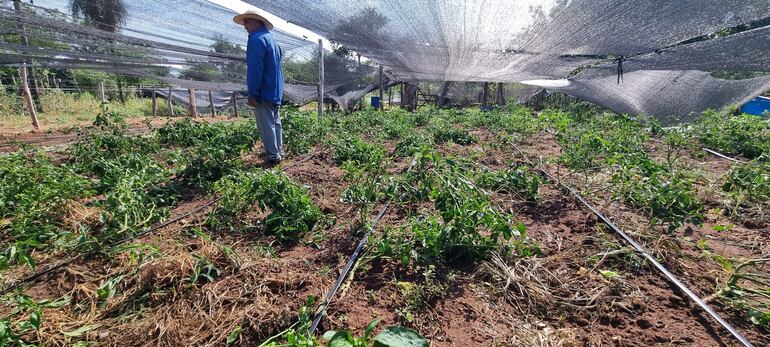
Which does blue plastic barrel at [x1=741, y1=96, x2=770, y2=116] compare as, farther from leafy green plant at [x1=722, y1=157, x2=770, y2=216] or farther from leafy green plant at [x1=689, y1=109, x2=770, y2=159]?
leafy green plant at [x1=722, y1=157, x2=770, y2=216]

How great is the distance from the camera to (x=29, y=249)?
202cm

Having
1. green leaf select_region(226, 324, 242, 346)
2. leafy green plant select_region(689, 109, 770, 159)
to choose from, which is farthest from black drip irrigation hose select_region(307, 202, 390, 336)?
leafy green plant select_region(689, 109, 770, 159)

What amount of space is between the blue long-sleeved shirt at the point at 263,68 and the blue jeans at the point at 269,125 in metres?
0.11

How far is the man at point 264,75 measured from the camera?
3.89 meters

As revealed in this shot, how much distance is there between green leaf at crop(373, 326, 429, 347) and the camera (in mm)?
1188

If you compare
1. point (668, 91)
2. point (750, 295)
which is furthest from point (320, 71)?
point (668, 91)

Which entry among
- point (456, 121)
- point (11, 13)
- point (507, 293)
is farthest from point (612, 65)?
point (11, 13)

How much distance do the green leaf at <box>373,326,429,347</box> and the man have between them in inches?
133

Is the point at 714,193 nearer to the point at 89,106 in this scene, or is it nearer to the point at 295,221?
the point at 295,221

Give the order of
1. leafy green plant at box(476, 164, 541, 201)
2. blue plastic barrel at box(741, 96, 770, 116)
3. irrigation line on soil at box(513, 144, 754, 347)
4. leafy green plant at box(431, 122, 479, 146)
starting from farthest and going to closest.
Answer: blue plastic barrel at box(741, 96, 770, 116)
leafy green plant at box(431, 122, 479, 146)
leafy green plant at box(476, 164, 541, 201)
irrigation line on soil at box(513, 144, 754, 347)

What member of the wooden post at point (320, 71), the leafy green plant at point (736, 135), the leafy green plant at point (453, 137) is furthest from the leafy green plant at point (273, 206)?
the leafy green plant at point (736, 135)

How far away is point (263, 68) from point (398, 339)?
3651 millimetres

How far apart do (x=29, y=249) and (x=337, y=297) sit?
1.99 m

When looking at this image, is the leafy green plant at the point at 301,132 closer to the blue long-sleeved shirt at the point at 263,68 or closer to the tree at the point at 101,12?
the blue long-sleeved shirt at the point at 263,68
